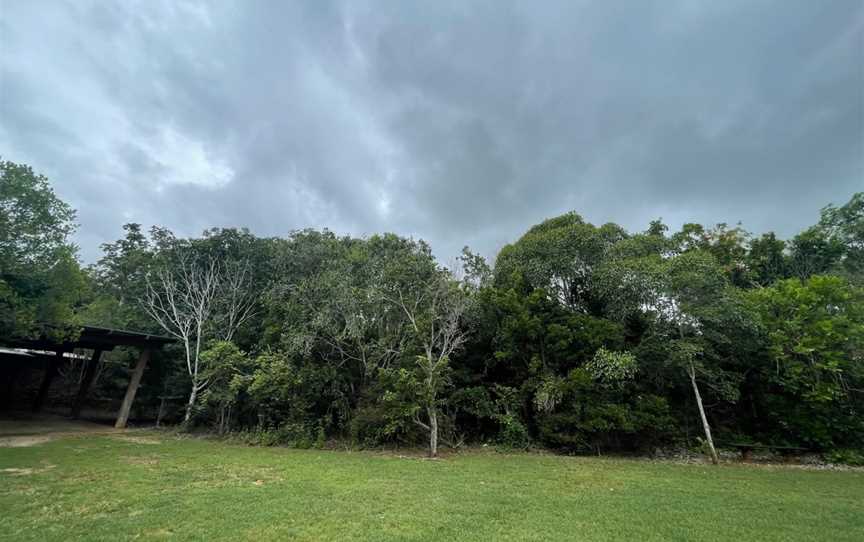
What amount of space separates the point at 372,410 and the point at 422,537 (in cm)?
765

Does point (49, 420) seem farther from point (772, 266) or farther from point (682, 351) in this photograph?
point (772, 266)

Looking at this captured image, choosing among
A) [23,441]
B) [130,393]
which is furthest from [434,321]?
[130,393]

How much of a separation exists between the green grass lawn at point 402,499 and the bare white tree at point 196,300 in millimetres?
6961

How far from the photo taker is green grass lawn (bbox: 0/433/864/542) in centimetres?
423

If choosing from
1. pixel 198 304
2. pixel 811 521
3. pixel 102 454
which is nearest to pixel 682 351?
pixel 811 521

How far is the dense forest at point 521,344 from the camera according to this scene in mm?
10516

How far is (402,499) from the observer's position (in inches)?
219

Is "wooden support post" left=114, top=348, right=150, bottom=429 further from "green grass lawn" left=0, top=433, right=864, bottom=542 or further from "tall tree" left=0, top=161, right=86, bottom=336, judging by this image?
"green grass lawn" left=0, top=433, right=864, bottom=542

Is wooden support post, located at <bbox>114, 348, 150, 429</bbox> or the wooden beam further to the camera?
the wooden beam

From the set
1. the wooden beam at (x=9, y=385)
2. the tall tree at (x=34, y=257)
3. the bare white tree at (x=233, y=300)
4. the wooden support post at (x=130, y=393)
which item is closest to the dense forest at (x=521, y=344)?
the tall tree at (x=34, y=257)

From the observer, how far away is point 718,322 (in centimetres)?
1050

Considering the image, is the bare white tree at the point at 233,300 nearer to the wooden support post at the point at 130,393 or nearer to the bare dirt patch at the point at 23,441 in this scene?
the wooden support post at the point at 130,393

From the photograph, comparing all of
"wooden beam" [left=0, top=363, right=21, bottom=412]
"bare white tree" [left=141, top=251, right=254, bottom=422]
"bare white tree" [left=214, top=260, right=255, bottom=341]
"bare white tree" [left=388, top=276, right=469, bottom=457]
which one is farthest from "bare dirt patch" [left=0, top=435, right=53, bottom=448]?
"wooden beam" [left=0, top=363, right=21, bottom=412]

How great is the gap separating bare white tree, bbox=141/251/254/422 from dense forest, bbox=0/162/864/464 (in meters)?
0.82
